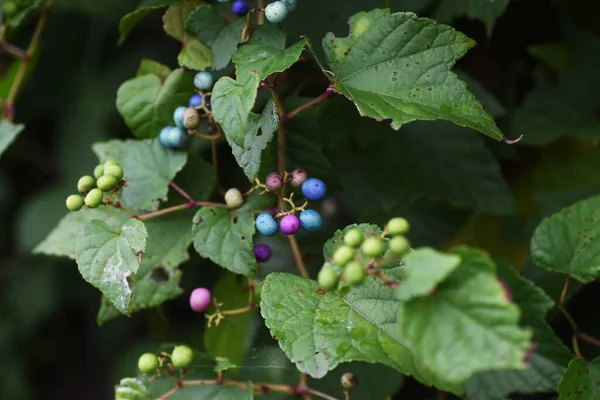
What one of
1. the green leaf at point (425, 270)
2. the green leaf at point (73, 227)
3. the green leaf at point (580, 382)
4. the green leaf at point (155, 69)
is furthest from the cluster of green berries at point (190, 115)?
the green leaf at point (580, 382)

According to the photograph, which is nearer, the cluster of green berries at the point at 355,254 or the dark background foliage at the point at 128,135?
the cluster of green berries at the point at 355,254

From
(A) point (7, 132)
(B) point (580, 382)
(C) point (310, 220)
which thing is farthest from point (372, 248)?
(A) point (7, 132)

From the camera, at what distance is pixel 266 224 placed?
1376 mm

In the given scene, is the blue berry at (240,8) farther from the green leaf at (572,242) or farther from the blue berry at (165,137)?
the green leaf at (572,242)

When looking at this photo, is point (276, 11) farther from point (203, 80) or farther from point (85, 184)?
point (85, 184)

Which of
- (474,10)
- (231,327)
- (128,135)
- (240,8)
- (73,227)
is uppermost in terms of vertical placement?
(240,8)

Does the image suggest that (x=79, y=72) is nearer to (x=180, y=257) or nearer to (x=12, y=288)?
(x=12, y=288)

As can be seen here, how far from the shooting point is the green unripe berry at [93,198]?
139cm

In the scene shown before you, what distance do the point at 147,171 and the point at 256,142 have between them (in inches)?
15.6

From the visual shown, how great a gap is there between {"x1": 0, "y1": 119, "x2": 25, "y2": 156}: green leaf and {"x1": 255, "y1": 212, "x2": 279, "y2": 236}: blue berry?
795mm

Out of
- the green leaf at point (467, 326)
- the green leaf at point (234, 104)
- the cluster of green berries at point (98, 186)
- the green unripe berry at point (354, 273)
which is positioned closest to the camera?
the green leaf at point (467, 326)

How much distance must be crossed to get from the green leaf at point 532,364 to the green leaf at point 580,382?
3cm

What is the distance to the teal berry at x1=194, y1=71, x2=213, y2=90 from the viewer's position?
1.50 metres

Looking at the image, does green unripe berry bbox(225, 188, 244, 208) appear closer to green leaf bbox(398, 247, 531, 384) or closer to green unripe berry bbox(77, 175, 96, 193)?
green unripe berry bbox(77, 175, 96, 193)
